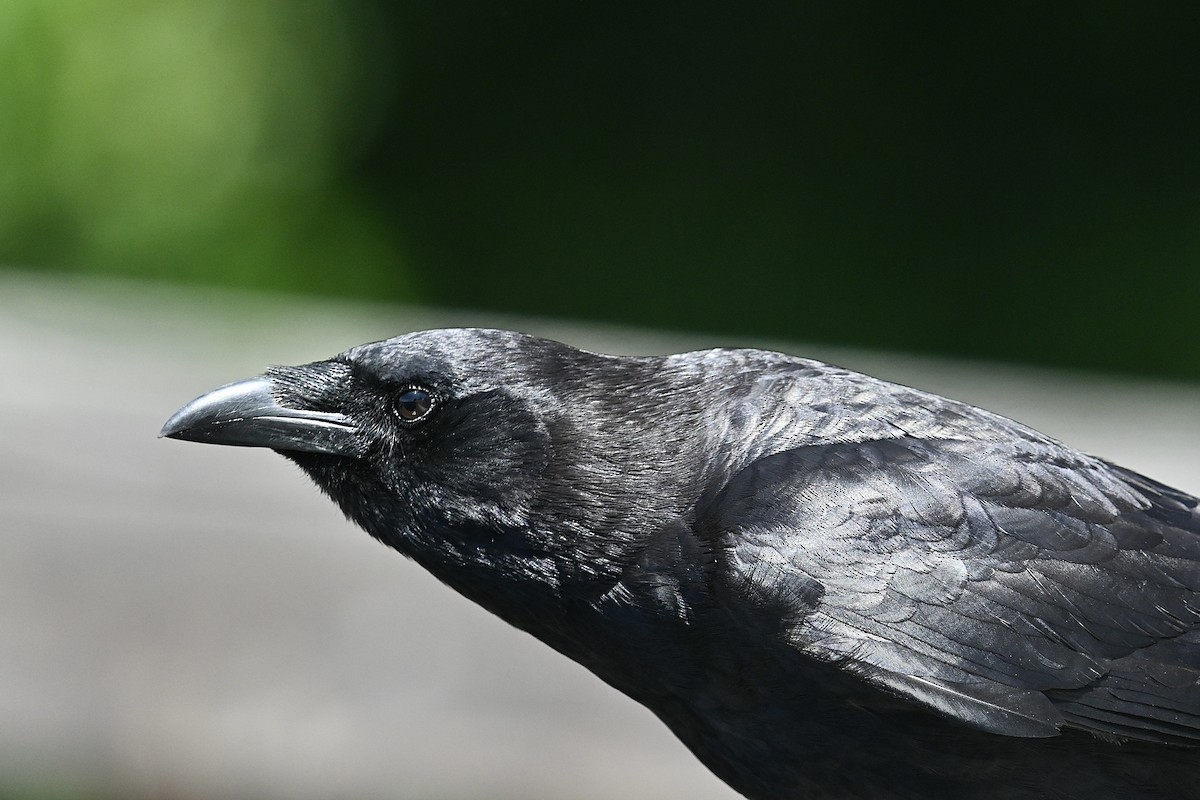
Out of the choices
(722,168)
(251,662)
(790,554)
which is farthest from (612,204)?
(790,554)

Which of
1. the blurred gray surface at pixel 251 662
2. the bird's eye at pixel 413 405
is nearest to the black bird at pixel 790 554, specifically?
the bird's eye at pixel 413 405

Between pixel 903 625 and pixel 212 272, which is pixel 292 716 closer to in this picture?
pixel 903 625

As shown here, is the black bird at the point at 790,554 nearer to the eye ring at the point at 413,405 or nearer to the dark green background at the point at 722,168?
the eye ring at the point at 413,405

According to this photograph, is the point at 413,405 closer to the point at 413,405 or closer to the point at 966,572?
the point at 413,405

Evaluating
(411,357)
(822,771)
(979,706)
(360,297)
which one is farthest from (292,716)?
(360,297)

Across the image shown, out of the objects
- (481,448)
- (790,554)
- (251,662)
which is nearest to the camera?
(790,554)

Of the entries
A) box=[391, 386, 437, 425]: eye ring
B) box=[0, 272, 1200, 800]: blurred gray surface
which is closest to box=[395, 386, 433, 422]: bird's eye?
box=[391, 386, 437, 425]: eye ring
